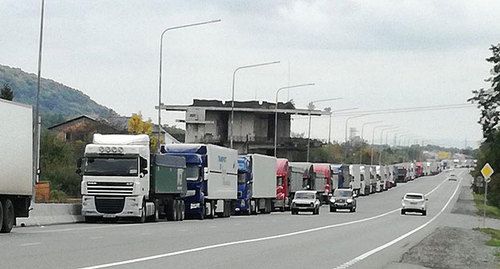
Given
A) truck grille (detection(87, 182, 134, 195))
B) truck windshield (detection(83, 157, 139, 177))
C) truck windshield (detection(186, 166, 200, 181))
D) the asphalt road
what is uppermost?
truck windshield (detection(83, 157, 139, 177))

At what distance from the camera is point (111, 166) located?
43.3 metres

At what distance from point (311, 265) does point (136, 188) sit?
2190 cm

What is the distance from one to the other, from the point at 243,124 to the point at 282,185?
82365 millimetres

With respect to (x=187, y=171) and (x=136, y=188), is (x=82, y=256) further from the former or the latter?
(x=187, y=171)

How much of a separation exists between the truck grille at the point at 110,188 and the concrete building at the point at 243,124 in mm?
101951

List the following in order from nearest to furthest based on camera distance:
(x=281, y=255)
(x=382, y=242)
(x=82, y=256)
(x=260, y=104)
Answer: (x=82, y=256) → (x=281, y=255) → (x=382, y=242) → (x=260, y=104)

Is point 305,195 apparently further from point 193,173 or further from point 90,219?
point 90,219

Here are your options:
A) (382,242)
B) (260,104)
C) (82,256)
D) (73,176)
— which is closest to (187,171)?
(382,242)

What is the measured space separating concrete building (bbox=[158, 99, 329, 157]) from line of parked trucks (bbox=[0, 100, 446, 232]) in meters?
79.2

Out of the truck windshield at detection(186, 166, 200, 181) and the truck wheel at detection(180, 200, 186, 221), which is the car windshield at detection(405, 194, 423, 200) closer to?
the truck windshield at detection(186, 166, 200, 181)

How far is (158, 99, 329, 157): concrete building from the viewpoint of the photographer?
150 m

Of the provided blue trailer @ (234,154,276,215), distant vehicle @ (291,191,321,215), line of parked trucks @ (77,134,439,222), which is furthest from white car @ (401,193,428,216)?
blue trailer @ (234,154,276,215)

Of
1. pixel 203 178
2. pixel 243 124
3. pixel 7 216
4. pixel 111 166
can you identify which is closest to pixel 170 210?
pixel 203 178

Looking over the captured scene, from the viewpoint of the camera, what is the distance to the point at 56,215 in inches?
1624
